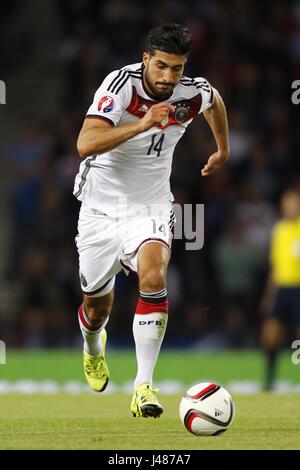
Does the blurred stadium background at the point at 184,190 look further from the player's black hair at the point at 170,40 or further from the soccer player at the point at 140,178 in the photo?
the player's black hair at the point at 170,40

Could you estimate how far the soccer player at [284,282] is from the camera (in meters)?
13.3

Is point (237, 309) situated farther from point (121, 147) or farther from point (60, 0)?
point (121, 147)

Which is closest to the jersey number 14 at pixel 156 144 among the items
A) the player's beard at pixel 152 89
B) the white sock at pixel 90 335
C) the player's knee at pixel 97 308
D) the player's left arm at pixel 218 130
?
the player's beard at pixel 152 89

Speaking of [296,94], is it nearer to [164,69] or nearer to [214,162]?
[214,162]

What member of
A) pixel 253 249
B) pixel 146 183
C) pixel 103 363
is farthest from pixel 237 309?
pixel 146 183

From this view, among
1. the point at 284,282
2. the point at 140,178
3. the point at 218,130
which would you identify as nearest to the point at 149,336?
the point at 140,178

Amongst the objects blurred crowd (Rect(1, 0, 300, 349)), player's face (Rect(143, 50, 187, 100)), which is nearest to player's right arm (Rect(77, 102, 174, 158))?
player's face (Rect(143, 50, 187, 100))

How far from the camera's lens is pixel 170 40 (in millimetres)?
8117

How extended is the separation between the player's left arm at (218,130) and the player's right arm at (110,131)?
3.80 ft

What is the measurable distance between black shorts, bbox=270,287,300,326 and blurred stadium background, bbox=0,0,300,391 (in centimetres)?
153

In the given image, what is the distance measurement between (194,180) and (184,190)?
1.12 ft

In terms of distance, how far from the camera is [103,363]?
9.67 metres

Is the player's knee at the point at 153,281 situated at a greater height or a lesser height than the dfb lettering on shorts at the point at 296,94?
lesser

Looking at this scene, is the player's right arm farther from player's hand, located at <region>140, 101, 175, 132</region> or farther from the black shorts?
the black shorts
